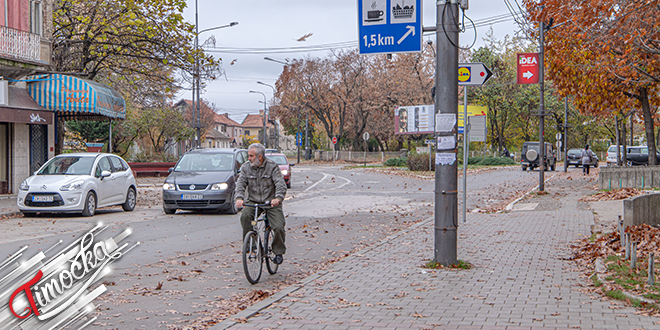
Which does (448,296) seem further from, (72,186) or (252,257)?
(72,186)

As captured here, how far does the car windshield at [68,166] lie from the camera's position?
1545 centimetres

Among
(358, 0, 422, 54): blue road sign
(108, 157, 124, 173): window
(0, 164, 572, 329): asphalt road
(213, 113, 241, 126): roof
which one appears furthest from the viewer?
(213, 113, 241, 126): roof

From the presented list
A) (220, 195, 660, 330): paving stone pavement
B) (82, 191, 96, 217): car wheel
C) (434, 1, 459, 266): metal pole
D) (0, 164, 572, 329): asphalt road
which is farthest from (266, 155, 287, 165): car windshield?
(434, 1, 459, 266): metal pole

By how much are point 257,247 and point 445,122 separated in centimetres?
286

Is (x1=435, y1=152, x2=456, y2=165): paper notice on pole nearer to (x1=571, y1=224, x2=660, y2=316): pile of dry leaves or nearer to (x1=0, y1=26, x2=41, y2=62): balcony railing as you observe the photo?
(x1=571, y1=224, x2=660, y2=316): pile of dry leaves

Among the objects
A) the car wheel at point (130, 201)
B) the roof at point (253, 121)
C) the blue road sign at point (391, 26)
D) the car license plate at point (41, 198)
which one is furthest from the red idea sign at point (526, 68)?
the roof at point (253, 121)

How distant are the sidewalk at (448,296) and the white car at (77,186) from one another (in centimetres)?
821

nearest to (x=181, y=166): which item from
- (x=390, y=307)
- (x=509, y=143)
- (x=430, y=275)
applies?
(x=430, y=275)

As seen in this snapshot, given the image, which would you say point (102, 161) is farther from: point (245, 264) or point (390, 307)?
point (390, 307)

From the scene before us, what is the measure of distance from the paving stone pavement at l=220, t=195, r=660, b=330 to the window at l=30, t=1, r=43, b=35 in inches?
626

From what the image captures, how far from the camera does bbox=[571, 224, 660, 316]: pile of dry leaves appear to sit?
629 cm

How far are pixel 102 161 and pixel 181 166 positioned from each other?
1982 mm

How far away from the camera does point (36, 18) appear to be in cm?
2067

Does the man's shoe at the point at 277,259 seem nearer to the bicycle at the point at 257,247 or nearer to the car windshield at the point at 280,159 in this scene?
the bicycle at the point at 257,247
